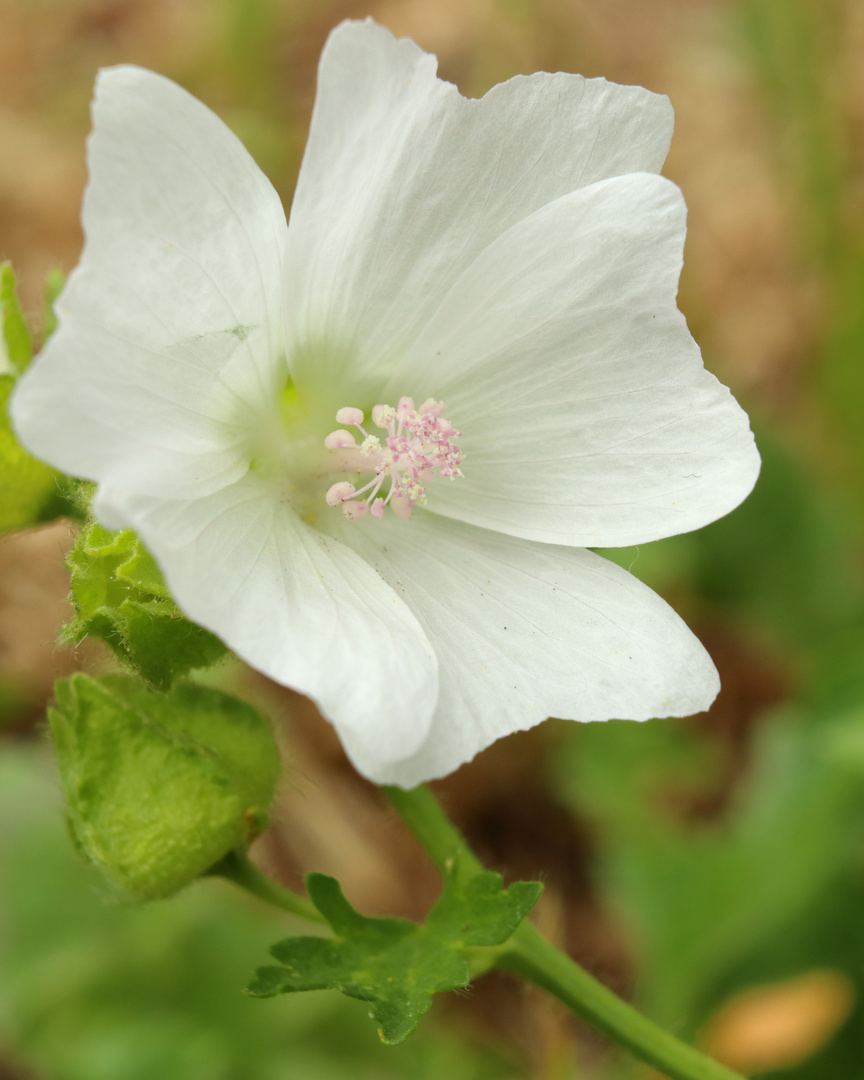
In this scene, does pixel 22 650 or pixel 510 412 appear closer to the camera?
pixel 510 412

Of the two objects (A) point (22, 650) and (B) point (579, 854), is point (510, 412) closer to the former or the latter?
(B) point (579, 854)

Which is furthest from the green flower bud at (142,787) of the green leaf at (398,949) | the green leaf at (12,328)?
the green leaf at (12,328)

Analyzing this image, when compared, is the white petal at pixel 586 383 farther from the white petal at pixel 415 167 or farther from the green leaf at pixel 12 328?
the green leaf at pixel 12 328

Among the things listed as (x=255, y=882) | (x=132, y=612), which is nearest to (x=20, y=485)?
(x=132, y=612)

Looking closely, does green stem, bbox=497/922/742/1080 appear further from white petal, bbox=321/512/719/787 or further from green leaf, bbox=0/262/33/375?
green leaf, bbox=0/262/33/375

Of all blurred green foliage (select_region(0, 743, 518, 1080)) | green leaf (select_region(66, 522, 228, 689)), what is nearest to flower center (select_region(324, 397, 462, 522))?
green leaf (select_region(66, 522, 228, 689))

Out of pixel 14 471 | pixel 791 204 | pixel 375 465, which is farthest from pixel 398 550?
pixel 791 204
